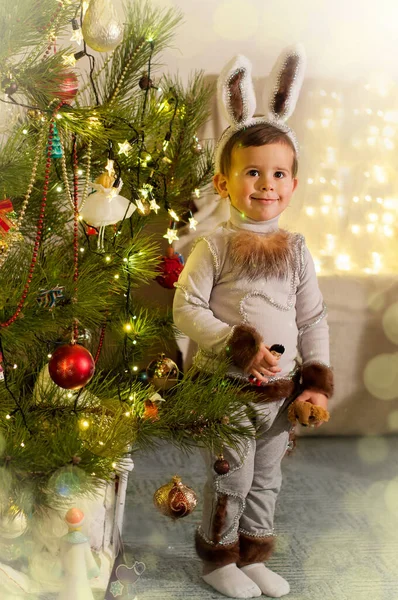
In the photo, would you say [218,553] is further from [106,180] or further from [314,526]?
[106,180]

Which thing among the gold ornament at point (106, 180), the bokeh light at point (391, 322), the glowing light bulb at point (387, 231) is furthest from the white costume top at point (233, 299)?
the glowing light bulb at point (387, 231)

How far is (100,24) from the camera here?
946mm

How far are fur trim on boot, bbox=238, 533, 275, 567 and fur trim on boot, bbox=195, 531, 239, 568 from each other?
1.0 inches

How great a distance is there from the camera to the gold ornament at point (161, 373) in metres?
1.40

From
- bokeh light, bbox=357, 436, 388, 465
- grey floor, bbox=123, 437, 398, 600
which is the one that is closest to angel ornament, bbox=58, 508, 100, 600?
grey floor, bbox=123, 437, 398, 600

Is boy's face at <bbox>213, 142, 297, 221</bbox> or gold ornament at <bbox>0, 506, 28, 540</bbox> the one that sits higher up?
boy's face at <bbox>213, 142, 297, 221</bbox>

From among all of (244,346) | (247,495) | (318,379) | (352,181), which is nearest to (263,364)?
(244,346)

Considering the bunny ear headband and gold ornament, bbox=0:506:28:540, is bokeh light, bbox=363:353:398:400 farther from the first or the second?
gold ornament, bbox=0:506:28:540

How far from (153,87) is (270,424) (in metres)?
0.66

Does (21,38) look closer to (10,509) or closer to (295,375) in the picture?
(10,509)

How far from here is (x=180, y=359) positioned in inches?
73.8

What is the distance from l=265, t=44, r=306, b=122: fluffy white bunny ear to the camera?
48.3 inches

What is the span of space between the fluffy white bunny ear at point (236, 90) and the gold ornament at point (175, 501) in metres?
0.70

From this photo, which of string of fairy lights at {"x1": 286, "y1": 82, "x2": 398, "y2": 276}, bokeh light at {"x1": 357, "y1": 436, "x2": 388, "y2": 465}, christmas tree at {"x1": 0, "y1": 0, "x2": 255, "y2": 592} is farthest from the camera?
string of fairy lights at {"x1": 286, "y1": 82, "x2": 398, "y2": 276}
